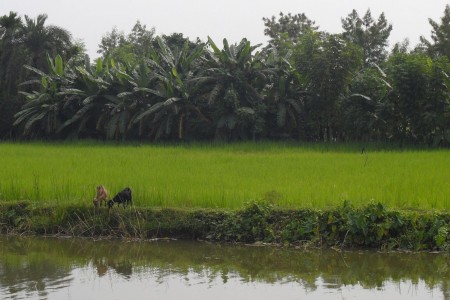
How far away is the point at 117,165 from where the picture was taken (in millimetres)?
11398

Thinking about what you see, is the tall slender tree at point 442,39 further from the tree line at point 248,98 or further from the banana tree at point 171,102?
the banana tree at point 171,102

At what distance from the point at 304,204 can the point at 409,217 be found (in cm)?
123

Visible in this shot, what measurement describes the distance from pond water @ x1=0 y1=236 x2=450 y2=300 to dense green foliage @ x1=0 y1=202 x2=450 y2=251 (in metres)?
0.17

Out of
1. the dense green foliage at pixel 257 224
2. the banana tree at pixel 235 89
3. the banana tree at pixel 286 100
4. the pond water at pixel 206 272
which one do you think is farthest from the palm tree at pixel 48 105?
the pond water at pixel 206 272

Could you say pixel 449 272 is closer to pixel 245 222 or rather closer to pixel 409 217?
pixel 409 217

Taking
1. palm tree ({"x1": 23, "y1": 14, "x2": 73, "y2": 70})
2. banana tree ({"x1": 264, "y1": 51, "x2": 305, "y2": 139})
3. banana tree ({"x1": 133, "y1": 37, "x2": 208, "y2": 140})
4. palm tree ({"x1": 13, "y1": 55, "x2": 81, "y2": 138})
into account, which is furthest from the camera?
palm tree ({"x1": 23, "y1": 14, "x2": 73, "y2": 70})

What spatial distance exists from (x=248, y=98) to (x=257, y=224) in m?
10.3

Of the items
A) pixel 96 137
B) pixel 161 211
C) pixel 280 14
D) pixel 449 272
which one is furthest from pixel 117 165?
pixel 280 14

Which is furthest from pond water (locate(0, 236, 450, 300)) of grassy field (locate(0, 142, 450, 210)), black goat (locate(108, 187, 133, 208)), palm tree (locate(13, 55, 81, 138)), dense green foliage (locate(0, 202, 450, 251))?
palm tree (locate(13, 55, 81, 138))

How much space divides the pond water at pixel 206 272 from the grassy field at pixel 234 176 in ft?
2.85

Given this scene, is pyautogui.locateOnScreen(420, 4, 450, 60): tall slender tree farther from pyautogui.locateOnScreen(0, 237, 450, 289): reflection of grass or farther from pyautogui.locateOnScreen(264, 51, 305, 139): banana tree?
pyautogui.locateOnScreen(0, 237, 450, 289): reflection of grass

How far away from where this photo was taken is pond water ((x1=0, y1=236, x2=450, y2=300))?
5707 millimetres

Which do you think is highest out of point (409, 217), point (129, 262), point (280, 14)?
point (280, 14)

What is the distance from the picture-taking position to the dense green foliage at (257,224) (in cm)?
705
